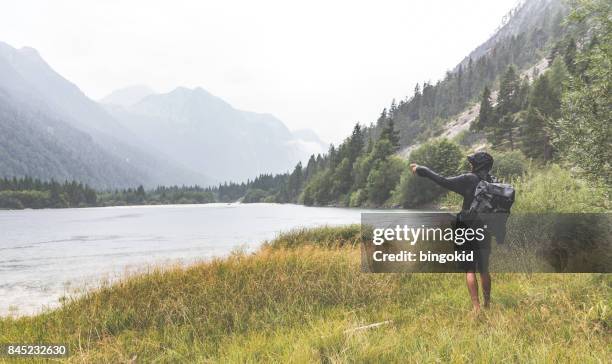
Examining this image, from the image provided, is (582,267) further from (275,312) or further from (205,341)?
(205,341)

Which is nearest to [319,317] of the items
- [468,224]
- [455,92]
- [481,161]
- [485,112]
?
[468,224]

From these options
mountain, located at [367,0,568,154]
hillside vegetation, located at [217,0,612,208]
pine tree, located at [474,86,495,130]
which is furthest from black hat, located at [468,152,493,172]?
mountain, located at [367,0,568,154]

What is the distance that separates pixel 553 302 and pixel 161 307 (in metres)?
7.71

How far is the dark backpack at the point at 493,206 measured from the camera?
A: 6.73 meters

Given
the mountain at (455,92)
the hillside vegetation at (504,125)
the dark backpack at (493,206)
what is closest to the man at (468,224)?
the dark backpack at (493,206)

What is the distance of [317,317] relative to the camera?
25.7ft

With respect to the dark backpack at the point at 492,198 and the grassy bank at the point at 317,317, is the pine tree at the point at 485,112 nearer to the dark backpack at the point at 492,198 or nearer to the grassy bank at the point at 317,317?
the grassy bank at the point at 317,317

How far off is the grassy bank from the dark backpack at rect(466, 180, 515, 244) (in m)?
1.45

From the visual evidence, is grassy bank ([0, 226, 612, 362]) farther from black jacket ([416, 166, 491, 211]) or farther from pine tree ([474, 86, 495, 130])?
pine tree ([474, 86, 495, 130])

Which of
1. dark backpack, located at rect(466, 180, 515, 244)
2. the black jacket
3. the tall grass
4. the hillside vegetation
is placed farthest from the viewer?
the hillside vegetation

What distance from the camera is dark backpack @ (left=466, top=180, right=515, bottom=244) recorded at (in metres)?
6.73

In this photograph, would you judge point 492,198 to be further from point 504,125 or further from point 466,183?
point 504,125

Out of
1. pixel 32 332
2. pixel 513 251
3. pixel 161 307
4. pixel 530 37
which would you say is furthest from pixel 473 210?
pixel 530 37

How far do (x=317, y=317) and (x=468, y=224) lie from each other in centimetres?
343
